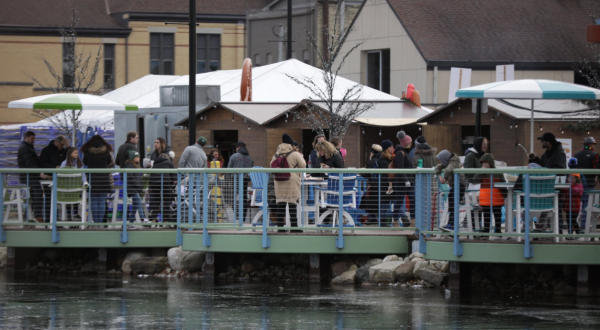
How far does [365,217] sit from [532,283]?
283cm

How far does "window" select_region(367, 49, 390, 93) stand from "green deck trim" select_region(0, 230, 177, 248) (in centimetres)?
2033

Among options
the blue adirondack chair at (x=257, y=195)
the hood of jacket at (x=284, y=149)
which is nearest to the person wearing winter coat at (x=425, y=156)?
the hood of jacket at (x=284, y=149)

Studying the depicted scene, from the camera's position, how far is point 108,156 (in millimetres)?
18500

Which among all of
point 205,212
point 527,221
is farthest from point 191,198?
point 527,221

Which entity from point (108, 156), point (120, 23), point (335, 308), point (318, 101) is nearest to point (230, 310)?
point (335, 308)

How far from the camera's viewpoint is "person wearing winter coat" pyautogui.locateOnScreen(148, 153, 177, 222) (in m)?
17.6

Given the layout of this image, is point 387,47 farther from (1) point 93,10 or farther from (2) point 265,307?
(2) point 265,307

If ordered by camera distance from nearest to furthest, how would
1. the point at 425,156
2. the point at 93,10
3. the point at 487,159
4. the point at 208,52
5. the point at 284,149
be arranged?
1. the point at 487,159
2. the point at 284,149
3. the point at 425,156
4. the point at 93,10
5. the point at 208,52

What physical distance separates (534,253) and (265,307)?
3833 mm

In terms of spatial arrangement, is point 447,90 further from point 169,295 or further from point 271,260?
point 169,295

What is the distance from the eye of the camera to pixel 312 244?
16.3m

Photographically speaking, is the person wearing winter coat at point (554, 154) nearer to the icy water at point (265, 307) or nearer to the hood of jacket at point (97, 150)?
the icy water at point (265, 307)

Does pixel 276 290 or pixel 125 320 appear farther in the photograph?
pixel 276 290

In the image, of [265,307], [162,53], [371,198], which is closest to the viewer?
[265,307]
